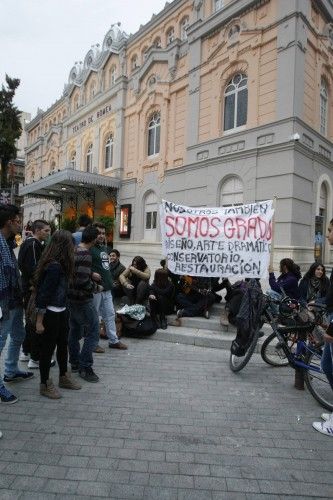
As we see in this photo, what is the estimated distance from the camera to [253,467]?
9.15ft

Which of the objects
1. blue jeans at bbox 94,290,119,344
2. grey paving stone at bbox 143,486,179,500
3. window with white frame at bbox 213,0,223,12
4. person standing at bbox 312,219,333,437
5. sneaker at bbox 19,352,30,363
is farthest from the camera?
window with white frame at bbox 213,0,223,12

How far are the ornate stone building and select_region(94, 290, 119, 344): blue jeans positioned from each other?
30.8 ft

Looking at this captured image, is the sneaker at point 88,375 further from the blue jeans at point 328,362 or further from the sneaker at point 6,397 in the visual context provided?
the blue jeans at point 328,362

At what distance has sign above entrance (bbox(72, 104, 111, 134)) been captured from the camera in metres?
23.9

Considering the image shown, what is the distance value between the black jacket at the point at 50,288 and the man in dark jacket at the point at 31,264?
727 millimetres

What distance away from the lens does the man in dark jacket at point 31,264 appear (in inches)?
176

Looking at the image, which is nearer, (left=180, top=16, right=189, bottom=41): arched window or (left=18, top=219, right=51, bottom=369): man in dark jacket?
(left=18, top=219, right=51, bottom=369): man in dark jacket

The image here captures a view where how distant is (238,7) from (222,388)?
16.4 meters

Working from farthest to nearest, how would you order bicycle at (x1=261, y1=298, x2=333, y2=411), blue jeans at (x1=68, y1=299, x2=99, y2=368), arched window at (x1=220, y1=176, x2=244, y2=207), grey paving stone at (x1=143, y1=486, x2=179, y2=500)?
arched window at (x1=220, y1=176, x2=244, y2=207), blue jeans at (x1=68, y1=299, x2=99, y2=368), bicycle at (x1=261, y1=298, x2=333, y2=411), grey paving stone at (x1=143, y1=486, x2=179, y2=500)

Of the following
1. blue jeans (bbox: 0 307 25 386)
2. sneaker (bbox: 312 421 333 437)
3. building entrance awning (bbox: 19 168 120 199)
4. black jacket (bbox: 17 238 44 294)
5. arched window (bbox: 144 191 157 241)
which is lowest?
sneaker (bbox: 312 421 333 437)

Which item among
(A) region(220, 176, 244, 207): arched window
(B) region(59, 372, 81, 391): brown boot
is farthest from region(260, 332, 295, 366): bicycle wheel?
(A) region(220, 176, 244, 207): arched window

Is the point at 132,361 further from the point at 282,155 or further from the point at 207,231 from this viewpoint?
the point at 282,155

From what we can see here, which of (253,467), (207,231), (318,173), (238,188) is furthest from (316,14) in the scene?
(253,467)

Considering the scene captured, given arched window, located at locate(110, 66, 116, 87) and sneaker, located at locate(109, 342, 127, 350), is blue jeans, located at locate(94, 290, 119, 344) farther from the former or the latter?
arched window, located at locate(110, 66, 116, 87)
